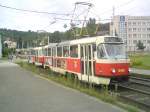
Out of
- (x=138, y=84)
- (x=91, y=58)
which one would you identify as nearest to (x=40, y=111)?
(x=91, y=58)

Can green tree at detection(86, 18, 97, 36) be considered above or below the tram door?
above

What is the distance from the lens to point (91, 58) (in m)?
18.4

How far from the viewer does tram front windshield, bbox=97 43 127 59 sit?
57.5ft

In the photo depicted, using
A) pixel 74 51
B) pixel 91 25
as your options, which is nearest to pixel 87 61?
pixel 74 51

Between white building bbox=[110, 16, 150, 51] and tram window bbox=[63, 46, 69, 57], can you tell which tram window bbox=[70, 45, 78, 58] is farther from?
white building bbox=[110, 16, 150, 51]

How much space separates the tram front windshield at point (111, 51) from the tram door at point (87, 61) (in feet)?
2.81

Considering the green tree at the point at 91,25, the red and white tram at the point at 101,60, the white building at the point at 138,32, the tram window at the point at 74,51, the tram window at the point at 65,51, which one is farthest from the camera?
the white building at the point at 138,32

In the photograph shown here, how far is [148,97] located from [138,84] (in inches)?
210

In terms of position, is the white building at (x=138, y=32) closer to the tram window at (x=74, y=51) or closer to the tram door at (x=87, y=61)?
the tram window at (x=74, y=51)

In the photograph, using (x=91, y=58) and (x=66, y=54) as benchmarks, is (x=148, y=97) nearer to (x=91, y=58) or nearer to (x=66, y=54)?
(x=91, y=58)

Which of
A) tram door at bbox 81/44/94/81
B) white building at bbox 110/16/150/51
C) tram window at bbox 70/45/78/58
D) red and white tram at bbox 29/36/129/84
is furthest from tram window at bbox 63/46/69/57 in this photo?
white building at bbox 110/16/150/51

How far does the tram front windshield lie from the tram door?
2.81 ft

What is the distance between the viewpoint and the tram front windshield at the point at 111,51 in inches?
690

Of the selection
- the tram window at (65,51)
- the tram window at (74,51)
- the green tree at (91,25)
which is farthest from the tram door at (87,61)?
the green tree at (91,25)
